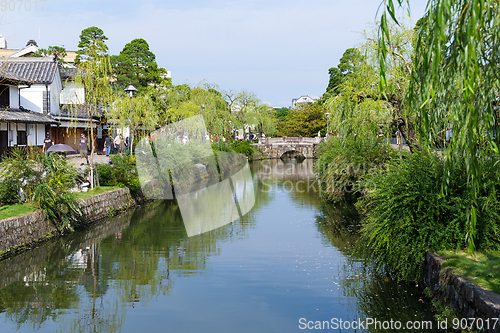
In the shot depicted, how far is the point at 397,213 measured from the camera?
7961 mm

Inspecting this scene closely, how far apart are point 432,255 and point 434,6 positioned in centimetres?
433

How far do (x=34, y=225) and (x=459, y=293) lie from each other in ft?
30.2

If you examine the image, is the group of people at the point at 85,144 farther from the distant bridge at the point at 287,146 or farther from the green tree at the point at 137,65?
the distant bridge at the point at 287,146

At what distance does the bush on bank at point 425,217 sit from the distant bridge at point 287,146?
44.6 m

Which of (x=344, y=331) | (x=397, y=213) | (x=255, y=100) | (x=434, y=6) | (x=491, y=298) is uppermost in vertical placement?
(x=255, y=100)

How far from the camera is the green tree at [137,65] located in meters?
45.1

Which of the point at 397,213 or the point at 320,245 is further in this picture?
the point at 320,245

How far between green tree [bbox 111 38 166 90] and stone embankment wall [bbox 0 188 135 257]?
3228 centimetres

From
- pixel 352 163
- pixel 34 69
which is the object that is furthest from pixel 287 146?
pixel 352 163

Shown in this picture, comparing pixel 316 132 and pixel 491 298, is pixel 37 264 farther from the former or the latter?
pixel 316 132

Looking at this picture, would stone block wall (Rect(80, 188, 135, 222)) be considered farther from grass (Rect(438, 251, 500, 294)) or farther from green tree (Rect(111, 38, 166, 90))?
green tree (Rect(111, 38, 166, 90))

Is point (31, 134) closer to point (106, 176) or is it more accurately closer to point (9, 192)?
point (106, 176)

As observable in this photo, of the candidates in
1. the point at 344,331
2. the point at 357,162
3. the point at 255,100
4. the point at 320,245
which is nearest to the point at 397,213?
the point at 344,331

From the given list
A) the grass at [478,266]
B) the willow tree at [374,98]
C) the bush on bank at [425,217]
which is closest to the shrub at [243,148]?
the willow tree at [374,98]
